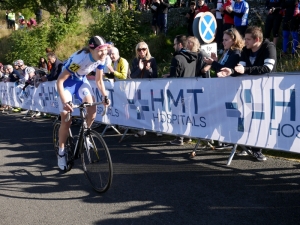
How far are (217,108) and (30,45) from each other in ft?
67.3

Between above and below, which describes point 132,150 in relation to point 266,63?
below

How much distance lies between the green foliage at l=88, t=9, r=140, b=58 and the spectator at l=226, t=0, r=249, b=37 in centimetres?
721

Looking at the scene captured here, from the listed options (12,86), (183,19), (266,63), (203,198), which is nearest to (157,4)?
(183,19)

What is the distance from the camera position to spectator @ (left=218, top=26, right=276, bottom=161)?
613 cm

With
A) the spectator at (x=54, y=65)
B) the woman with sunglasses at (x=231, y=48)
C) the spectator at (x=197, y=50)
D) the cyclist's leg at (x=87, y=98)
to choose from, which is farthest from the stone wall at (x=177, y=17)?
the cyclist's leg at (x=87, y=98)

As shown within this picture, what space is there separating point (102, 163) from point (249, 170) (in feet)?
7.41

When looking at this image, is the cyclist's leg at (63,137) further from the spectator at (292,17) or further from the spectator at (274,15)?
the spectator at (274,15)

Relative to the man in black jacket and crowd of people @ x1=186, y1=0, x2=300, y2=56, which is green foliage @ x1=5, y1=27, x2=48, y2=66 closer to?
crowd of people @ x1=186, y1=0, x2=300, y2=56

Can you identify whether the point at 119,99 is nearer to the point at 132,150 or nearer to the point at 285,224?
the point at 132,150

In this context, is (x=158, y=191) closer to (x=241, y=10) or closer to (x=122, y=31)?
(x=241, y=10)

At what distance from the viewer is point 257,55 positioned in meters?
6.65

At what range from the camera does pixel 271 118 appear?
586cm

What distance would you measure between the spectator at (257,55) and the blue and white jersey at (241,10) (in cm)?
529

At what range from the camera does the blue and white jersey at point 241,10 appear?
39.1 feet
